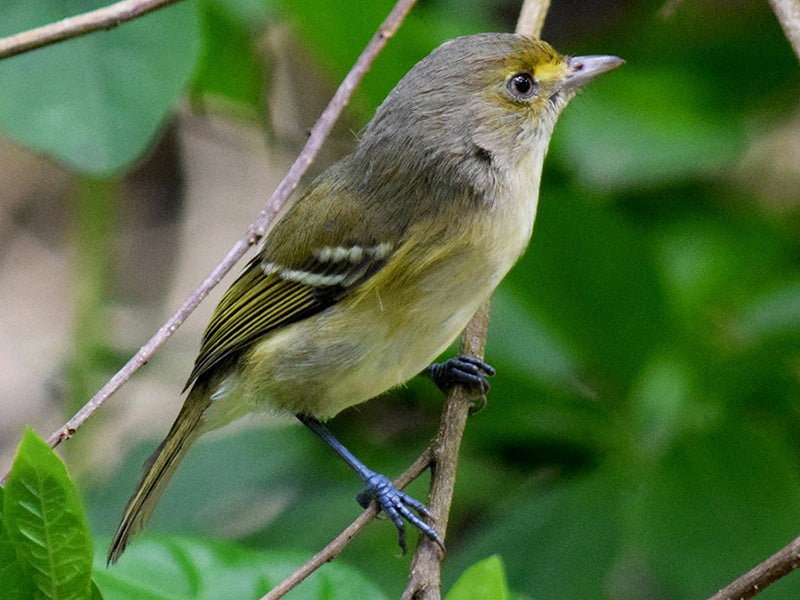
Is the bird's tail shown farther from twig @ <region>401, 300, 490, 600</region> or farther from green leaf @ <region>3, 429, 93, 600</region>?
green leaf @ <region>3, 429, 93, 600</region>

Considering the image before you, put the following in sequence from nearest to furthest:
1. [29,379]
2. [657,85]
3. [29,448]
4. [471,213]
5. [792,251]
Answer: [29,448] < [471,213] < [792,251] < [657,85] < [29,379]

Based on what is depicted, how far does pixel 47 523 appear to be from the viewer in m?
1.54

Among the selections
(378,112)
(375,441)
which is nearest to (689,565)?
(375,441)

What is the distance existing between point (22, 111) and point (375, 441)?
145 centimetres

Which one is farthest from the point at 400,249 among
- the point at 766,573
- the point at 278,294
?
the point at 766,573

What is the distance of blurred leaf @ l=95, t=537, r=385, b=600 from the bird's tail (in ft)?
1.26

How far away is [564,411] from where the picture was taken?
9.76 feet

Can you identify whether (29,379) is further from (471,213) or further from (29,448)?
(29,448)

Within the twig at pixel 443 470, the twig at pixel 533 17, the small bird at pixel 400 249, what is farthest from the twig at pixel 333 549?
the twig at pixel 533 17

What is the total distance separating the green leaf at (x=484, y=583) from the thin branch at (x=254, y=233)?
649mm

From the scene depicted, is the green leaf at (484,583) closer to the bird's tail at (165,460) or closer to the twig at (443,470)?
the twig at (443,470)

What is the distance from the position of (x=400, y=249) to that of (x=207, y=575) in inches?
34.8

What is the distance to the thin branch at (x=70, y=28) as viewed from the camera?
179 centimetres

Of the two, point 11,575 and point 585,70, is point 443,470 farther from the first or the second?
point 585,70
